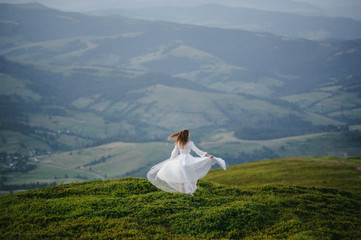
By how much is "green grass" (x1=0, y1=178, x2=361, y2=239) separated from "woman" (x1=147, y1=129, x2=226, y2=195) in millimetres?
865

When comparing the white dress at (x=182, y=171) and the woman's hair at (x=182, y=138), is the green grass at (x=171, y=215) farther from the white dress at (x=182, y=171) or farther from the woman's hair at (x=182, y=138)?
the woman's hair at (x=182, y=138)

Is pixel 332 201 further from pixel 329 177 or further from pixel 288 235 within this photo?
pixel 329 177

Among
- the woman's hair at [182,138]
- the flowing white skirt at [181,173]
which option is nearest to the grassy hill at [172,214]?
the flowing white skirt at [181,173]

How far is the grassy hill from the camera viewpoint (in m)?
19.7

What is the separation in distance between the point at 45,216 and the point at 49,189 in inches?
284

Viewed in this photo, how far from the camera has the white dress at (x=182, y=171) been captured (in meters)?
25.1

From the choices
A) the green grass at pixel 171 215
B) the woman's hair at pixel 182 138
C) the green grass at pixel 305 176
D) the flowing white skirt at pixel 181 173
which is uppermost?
the woman's hair at pixel 182 138

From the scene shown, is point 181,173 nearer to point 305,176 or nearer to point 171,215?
point 171,215

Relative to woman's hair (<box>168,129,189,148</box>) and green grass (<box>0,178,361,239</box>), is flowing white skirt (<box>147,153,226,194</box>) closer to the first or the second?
green grass (<box>0,178,361,239</box>)

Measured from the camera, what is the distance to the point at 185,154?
1013 inches

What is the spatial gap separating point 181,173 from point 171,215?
391cm

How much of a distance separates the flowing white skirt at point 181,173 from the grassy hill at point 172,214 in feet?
2.34

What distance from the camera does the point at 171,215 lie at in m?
21.8

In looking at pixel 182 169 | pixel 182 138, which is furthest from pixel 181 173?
pixel 182 138
